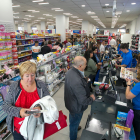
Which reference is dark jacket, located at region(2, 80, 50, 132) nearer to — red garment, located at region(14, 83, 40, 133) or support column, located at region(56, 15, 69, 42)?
red garment, located at region(14, 83, 40, 133)

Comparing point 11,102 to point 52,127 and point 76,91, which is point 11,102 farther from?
point 76,91

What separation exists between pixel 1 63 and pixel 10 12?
2.25 meters

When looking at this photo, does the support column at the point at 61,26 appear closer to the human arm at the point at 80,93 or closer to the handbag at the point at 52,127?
the human arm at the point at 80,93

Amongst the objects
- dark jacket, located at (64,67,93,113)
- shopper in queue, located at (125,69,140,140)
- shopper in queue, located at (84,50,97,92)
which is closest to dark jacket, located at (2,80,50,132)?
dark jacket, located at (64,67,93,113)

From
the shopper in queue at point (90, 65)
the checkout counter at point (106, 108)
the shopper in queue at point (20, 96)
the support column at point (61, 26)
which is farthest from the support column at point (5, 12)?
the support column at point (61, 26)

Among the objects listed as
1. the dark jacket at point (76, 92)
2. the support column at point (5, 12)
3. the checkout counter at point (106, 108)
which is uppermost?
the support column at point (5, 12)

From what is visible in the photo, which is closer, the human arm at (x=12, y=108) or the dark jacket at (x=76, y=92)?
the human arm at (x=12, y=108)

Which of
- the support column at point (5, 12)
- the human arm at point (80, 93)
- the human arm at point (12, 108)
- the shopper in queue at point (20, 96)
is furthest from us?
the support column at point (5, 12)

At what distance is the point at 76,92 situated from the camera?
199 centimetres

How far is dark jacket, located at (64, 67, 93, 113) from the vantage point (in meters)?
1.97

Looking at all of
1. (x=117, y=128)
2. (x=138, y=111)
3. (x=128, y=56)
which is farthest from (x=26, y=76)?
(x=128, y=56)

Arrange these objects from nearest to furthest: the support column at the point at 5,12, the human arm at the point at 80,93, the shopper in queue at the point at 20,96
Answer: the shopper in queue at the point at 20,96
the human arm at the point at 80,93
the support column at the point at 5,12

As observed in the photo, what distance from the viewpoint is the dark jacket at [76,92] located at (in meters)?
1.97

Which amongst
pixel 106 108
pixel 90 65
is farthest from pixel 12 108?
pixel 90 65
